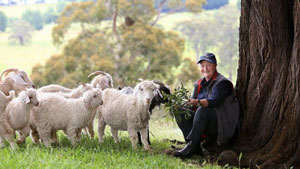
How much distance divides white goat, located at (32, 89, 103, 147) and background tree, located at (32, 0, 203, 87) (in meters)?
15.8

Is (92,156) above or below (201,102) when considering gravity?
below

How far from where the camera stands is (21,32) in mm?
49406

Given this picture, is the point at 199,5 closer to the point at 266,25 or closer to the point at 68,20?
the point at 68,20

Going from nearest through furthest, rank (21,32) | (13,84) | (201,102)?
(201,102) → (13,84) → (21,32)

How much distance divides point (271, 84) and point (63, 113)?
137 inches

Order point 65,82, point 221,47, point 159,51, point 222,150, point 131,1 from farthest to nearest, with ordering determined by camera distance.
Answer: point 221,47, point 131,1, point 159,51, point 65,82, point 222,150

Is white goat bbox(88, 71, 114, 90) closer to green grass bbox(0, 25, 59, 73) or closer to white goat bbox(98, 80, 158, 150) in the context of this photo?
white goat bbox(98, 80, 158, 150)

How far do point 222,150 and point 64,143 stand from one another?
2.85 m

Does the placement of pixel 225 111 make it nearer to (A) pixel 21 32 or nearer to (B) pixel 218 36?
(B) pixel 218 36

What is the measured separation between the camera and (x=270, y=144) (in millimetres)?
6707

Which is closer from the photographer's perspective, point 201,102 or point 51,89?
point 201,102

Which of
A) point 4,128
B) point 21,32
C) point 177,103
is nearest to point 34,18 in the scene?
point 21,32

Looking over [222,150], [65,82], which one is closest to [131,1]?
[65,82]

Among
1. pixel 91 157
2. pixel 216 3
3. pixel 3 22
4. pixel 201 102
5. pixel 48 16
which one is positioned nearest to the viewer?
pixel 91 157
